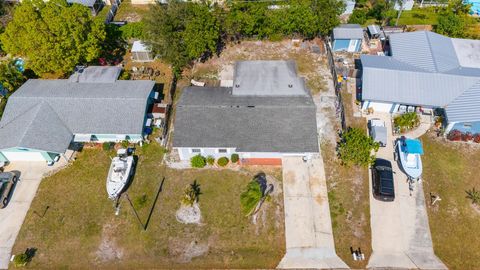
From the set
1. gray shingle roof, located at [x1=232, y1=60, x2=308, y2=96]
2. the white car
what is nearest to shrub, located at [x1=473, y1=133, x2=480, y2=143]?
the white car

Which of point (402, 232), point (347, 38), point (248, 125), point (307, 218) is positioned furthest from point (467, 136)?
point (248, 125)

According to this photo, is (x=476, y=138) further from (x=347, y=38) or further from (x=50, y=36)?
(x=50, y=36)

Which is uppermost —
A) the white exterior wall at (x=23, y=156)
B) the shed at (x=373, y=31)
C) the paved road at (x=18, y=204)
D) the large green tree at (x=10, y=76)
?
the large green tree at (x=10, y=76)

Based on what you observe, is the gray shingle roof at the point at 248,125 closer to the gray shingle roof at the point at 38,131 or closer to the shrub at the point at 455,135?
the gray shingle roof at the point at 38,131

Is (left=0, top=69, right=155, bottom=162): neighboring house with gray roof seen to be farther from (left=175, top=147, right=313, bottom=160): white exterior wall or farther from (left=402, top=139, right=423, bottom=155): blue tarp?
(left=402, top=139, right=423, bottom=155): blue tarp

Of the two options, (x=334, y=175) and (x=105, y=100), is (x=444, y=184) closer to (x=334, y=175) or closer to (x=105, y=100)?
(x=334, y=175)

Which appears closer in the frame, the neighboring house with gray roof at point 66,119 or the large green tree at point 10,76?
the neighboring house with gray roof at point 66,119

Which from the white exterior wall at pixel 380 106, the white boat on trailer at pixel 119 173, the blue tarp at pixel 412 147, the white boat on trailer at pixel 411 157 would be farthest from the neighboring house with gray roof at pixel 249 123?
the blue tarp at pixel 412 147
